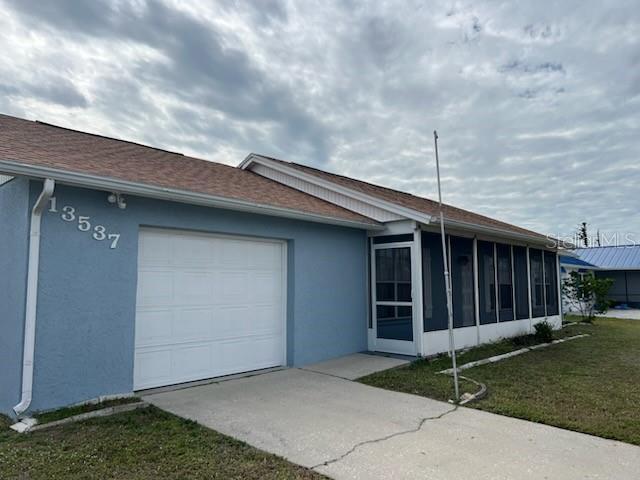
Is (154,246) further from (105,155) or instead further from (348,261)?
(348,261)

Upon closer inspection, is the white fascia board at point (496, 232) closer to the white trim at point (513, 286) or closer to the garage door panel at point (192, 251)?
the white trim at point (513, 286)

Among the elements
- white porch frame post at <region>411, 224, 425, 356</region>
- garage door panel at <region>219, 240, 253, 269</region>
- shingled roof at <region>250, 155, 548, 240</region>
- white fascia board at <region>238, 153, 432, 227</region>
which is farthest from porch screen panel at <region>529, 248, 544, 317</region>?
garage door panel at <region>219, 240, 253, 269</region>

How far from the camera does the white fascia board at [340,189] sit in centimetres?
838

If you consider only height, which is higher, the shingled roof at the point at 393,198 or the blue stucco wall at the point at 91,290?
the shingled roof at the point at 393,198

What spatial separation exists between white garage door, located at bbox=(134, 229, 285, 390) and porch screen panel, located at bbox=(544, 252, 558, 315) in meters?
9.64

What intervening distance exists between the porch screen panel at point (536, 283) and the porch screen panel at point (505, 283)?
155cm

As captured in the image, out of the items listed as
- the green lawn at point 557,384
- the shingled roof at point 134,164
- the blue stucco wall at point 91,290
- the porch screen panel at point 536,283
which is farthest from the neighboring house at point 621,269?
the blue stucco wall at point 91,290

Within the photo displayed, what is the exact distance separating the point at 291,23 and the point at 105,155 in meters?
4.26

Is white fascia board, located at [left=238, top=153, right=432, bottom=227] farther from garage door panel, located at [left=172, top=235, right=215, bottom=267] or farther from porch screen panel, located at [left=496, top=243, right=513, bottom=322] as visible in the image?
porch screen panel, located at [left=496, top=243, right=513, bottom=322]

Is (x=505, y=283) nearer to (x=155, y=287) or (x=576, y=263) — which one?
(x=155, y=287)

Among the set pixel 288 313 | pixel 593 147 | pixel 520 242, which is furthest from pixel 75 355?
pixel 593 147

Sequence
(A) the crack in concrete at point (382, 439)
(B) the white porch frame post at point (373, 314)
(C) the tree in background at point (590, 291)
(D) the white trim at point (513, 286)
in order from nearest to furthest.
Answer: (A) the crack in concrete at point (382, 439)
(B) the white porch frame post at point (373, 314)
(D) the white trim at point (513, 286)
(C) the tree in background at point (590, 291)

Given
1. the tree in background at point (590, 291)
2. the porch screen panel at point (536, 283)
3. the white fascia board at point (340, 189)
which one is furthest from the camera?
the tree in background at point (590, 291)

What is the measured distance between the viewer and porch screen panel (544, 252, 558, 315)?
13.7 metres
